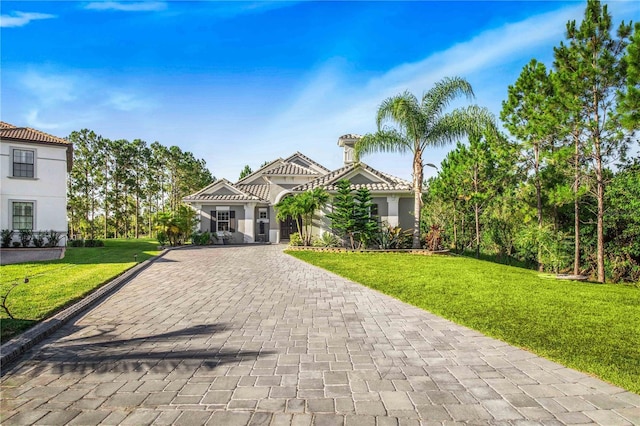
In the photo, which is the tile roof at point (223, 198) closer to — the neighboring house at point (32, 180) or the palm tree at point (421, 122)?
the neighboring house at point (32, 180)

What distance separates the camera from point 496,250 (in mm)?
19016

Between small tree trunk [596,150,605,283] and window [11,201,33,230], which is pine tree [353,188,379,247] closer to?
small tree trunk [596,150,605,283]

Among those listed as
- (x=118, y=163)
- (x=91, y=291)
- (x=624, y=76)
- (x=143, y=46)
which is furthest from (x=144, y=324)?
(x=118, y=163)

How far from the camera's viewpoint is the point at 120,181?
37.6 m

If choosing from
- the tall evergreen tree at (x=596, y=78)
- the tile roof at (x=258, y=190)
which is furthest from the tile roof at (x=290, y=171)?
the tall evergreen tree at (x=596, y=78)

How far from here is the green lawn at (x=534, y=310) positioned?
4254 mm

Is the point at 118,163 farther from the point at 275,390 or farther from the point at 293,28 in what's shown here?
the point at 275,390

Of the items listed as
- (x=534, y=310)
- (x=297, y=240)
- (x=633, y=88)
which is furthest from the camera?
(x=297, y=240)

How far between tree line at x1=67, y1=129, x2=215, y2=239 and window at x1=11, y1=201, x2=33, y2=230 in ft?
46.7

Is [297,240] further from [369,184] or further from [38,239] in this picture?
[38,239]

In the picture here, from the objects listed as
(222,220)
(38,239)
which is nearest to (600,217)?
(222,220)

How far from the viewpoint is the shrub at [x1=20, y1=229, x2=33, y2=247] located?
16.9m

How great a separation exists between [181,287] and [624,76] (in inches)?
611

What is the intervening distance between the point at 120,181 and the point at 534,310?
134 ft
